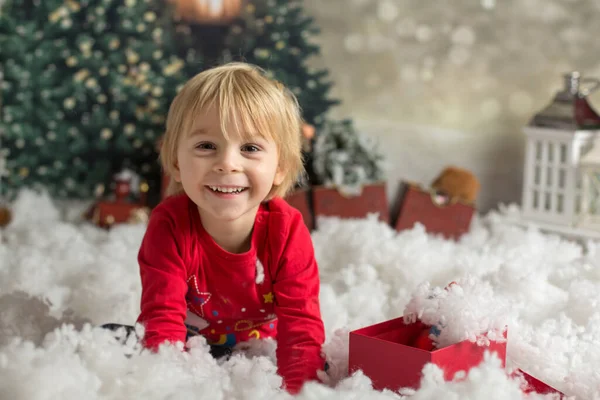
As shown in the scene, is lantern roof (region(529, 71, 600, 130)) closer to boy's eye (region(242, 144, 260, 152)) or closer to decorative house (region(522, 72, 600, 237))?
decorative house (region(522, 72, 600, 237))

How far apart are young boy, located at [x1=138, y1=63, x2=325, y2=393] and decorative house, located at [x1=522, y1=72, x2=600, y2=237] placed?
1.28 meters

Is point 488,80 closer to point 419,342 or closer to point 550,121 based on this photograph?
point 550,121

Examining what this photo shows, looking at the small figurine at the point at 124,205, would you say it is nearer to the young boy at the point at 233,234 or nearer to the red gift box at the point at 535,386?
the young boy at the point at 233,234

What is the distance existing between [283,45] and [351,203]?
69cm

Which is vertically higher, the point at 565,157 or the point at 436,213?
the point at 565,157

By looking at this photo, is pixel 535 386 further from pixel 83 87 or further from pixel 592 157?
pixel 83 87

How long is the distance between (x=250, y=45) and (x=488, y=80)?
0.90m

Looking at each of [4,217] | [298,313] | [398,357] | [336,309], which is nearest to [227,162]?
[298,313]

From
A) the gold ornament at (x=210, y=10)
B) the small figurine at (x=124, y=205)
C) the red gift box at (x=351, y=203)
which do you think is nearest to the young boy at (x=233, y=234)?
the red gift box at (x=351, y=203)

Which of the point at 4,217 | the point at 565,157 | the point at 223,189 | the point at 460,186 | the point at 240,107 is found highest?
the point at 240,107

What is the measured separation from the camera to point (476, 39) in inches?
117

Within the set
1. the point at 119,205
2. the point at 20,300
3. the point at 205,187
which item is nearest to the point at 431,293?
the point at 205,187

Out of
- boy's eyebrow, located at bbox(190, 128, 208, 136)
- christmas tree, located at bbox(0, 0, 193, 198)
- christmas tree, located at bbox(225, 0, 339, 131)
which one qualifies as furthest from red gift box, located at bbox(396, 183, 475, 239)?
boy's eyebrow, located at bbox(190, 128, 208, 136)

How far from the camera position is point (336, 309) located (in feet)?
5.40
